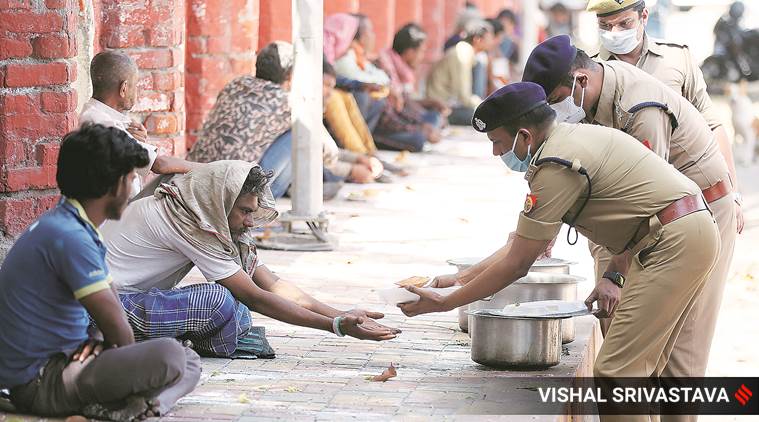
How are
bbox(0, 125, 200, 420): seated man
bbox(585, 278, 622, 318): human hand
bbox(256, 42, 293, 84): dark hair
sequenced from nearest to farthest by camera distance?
bbox(0, 125, 200, 420): seated man, bbox(585, 278, 622, 318): human hand, bbox(256, 42, 293, 84): dark hair

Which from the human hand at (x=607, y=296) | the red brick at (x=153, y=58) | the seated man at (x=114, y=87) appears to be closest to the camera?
the human hand at (x=607, y=296)

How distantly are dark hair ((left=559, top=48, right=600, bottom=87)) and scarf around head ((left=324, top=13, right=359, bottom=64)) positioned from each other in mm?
7367

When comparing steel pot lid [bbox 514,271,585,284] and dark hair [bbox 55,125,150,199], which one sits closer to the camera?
dark hair [bbox 55,125,150,199]

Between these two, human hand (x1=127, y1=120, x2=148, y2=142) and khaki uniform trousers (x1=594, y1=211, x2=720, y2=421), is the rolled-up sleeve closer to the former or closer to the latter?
khaki uniform trousers (x1=594, y1=211, x2=720, y2=421)

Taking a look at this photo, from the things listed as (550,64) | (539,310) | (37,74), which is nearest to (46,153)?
(37,74)

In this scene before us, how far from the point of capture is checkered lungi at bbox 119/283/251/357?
5.48 metres

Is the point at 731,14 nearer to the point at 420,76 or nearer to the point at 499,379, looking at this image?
the point at 420,76

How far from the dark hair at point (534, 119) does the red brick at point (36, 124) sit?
2551 mm

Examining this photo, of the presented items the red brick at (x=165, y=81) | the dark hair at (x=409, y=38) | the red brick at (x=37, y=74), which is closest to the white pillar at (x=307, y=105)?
the red brick at (x=165, y=81)

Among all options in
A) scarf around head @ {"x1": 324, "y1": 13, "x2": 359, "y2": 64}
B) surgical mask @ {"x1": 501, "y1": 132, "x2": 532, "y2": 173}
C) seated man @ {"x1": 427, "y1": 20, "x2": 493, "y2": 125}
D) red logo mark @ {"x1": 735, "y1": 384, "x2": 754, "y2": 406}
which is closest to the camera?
surgical mask @ {"x1": 501, "y1": 132, "x2": 532, "y2": 173}

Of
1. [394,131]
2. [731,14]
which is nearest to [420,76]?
[731,14]

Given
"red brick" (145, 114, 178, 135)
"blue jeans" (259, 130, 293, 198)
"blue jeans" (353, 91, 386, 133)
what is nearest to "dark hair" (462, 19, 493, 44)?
"blue jeans" (353, 91, 386, 133)

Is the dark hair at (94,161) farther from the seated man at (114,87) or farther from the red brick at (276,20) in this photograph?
the red brick at (276,20)

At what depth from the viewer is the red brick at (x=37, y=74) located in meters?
6.24
